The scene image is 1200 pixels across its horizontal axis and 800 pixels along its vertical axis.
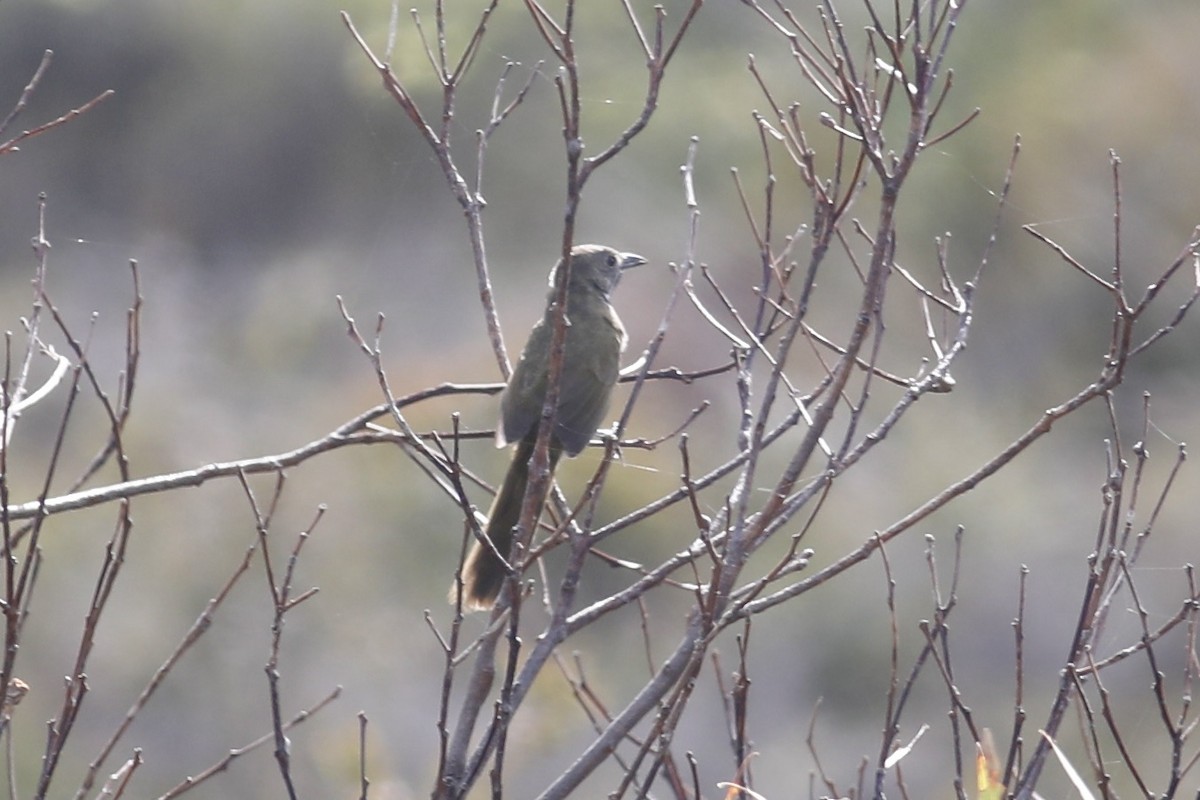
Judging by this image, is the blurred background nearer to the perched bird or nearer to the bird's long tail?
the perched bird

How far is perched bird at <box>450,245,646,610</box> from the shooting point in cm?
456

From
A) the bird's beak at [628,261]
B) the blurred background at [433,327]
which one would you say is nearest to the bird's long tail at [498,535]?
the bird's beak at [628,261]

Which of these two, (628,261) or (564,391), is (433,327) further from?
(564,391)

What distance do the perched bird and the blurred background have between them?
22.1 ft

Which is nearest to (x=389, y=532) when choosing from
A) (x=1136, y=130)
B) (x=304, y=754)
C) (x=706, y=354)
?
(x=304, y=754)

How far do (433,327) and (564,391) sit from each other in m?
11.0

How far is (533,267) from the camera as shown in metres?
16.8

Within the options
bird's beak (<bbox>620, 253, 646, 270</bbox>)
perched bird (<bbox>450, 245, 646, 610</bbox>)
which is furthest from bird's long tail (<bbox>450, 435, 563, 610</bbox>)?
bird's beak (<bbox>620, 253, 646, 270</bbox>)

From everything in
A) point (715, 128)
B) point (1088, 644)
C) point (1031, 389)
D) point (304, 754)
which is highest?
point (715, 128)

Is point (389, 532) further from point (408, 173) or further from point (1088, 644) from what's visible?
point (1088, 644)

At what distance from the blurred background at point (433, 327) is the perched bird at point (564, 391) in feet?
22.1

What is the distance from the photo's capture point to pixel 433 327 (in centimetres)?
1623

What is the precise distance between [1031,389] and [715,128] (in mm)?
5243

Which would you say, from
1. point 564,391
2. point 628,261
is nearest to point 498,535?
point 564,391
